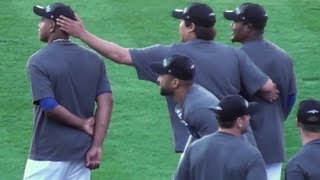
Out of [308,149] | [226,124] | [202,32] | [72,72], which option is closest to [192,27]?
[202,32]

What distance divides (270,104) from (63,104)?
1.37 metres

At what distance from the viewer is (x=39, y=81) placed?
6574mm

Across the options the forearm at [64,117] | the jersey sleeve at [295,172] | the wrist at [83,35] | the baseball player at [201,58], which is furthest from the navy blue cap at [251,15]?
the jersey sleeve at [295,172]

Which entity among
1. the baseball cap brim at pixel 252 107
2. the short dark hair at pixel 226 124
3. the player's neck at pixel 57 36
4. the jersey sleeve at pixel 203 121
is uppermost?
the player's neck at pixel 57 36

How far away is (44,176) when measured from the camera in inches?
265

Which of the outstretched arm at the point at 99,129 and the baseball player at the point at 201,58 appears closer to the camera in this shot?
the baseball player at the point at 201,58

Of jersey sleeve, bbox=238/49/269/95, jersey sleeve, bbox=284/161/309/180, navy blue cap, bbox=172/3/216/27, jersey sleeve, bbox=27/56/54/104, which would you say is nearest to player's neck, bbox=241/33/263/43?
jersey sleeve, bbox=238/49/269/95

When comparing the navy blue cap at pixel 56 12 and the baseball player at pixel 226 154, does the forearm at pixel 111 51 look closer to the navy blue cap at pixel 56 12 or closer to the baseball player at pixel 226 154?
the navy blue cap at pixel 56 12

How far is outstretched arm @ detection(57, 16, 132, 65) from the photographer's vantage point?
21.9 feet

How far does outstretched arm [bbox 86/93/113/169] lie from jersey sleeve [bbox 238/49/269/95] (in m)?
0.87

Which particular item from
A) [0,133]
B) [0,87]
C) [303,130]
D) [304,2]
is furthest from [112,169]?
[304,2]

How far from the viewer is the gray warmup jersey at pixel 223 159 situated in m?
5.56

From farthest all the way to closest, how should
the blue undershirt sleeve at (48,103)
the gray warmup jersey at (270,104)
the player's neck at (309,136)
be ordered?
the gray warmup jersey at (270,104)
the blue undershirt sleeve at (48,103)
the player's neck at (309,136)

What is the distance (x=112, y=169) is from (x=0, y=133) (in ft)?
4.30
